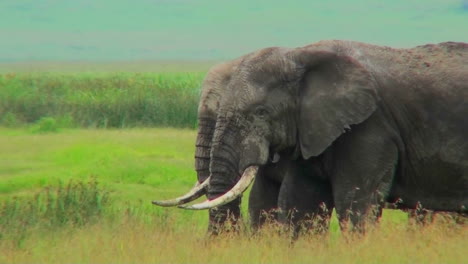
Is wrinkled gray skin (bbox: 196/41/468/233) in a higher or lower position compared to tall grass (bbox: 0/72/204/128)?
higher

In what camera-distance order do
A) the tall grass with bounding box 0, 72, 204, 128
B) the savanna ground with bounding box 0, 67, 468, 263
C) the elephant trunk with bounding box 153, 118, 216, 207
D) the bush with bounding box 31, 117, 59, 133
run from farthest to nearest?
the tall grass with bounding box 0, 72, 204, 128
the bush with bounding box 31, 117, 59, 133
the elephant trunk with bounding box 153, 118, 216, 207
the savanna ground with bounding box 0, 67, 468, 263

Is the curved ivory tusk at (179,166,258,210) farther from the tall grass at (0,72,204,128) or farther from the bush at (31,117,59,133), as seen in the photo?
the bush at (31,117,59,133)

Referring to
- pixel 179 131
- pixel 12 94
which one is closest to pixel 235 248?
pixel 179 131

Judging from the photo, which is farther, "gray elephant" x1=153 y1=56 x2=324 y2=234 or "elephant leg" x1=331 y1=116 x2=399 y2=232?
"gray elephant" x1=153 y1=56 x2=324 y2=234

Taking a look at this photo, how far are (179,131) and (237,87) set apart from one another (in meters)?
19.1

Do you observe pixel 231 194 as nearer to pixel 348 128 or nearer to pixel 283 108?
pixel 283 108

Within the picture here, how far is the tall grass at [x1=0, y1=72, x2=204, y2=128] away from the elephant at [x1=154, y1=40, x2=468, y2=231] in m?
19.5

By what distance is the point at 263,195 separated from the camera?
41.5 feet

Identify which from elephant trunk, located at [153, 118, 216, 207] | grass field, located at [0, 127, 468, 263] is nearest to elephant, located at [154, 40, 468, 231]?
grass field, located at [0, 127, 468, 263]

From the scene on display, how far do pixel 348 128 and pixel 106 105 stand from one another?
→ 23420 mm

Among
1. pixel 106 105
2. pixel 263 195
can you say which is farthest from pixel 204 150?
pixel 106 105

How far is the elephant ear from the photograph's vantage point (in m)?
11.3

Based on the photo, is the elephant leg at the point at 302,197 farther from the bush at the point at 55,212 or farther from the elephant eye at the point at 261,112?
the bush at the point at 55,212

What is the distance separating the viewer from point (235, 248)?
10.5m
